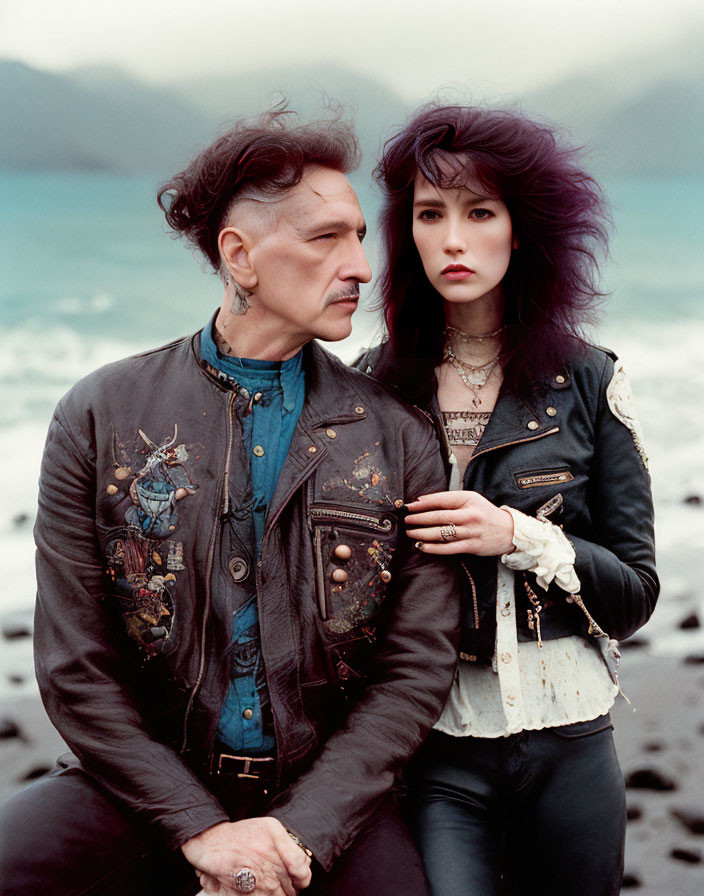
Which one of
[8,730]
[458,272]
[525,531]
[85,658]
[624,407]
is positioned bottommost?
[8,730]

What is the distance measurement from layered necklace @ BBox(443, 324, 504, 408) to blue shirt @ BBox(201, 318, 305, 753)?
467mm

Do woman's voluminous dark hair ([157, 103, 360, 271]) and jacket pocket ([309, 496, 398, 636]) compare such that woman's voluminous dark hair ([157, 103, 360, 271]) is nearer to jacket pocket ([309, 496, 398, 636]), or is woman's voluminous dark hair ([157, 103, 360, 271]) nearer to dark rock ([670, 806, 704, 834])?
jacket pocket ([309, 496, 398, 636])

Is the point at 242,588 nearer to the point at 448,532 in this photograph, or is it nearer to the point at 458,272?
the point at 448,532

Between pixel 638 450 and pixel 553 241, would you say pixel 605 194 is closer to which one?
pixel 553 241

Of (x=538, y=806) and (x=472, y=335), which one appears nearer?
(x=538, y=806)

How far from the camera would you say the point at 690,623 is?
5.04 meters

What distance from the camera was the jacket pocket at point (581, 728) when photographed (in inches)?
98.7

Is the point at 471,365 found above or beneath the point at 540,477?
above

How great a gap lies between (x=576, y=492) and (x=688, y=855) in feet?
5.33

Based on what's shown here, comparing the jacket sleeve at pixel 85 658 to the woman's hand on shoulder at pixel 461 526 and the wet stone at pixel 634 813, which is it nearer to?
the woman's hand on shoulder at pixel 461 526

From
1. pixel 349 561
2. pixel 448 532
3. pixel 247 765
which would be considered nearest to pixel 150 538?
pixel 349 561

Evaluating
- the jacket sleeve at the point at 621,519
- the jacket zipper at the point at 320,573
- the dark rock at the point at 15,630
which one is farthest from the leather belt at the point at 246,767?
the dark rock at the point at 15,630

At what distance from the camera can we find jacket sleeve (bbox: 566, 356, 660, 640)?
256cm

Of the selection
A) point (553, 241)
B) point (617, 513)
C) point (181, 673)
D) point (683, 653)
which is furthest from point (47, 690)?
point (683, 653)
